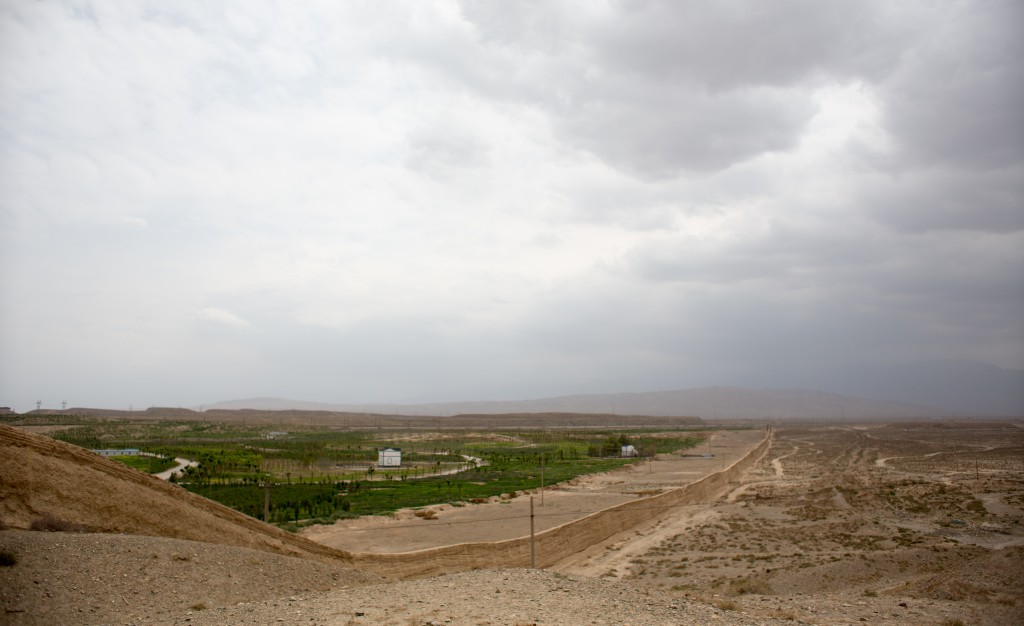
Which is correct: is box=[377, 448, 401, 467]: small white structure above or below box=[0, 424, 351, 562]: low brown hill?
below

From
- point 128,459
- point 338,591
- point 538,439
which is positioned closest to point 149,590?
point 338,591

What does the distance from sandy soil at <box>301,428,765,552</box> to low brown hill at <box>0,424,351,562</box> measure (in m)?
7.22

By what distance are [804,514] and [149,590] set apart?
27.5 metres

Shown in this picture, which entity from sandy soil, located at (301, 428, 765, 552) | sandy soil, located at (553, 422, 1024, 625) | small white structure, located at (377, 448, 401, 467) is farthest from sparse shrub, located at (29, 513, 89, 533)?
small white structure, located at (377, 448, 401, 467)

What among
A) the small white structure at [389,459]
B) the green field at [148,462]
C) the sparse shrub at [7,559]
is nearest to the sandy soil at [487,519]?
the sparse shrub at [7,559]

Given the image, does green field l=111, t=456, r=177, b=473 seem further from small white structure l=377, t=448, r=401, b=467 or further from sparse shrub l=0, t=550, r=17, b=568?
sparse shrub l=0, t=550, r=17, b=568

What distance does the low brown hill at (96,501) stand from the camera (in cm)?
1190

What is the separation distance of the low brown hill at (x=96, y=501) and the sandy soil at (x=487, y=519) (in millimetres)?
7218

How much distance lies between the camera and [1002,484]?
37875 mm

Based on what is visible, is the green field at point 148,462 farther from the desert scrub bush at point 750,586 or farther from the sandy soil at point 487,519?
the desert scrub bush at point 750,586

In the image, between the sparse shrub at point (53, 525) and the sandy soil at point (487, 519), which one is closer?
the sparse shrub at point (53, 525)

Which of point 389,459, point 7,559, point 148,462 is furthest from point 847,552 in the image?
point 148,462

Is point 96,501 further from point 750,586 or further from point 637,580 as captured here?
point 750,586

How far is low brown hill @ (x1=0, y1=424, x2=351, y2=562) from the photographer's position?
11.9 m
